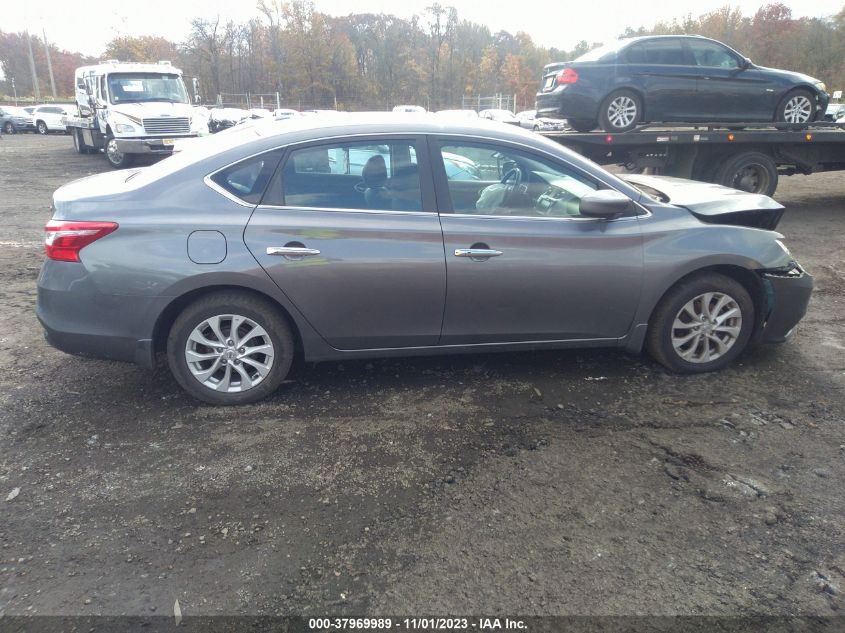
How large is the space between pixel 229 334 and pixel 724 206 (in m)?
3.36

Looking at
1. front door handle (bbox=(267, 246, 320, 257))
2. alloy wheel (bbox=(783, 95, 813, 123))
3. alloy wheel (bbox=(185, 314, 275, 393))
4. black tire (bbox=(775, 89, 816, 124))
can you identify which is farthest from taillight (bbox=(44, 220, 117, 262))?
alloy wheel (bbox=(783, 95, 813, 123))

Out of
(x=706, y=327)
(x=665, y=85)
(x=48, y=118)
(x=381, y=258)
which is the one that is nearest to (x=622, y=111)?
(x=665, y=85)

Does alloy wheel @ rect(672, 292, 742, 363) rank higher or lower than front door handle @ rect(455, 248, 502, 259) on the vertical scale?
lower

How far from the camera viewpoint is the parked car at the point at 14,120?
38.6 meters

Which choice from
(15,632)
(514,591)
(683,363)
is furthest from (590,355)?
(15,632)

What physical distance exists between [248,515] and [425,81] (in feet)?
214

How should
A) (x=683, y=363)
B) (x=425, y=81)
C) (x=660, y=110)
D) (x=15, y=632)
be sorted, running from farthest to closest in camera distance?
(x=425, y=81), (x=660, y=110), (x=683, y=363), (x=15, y=632)

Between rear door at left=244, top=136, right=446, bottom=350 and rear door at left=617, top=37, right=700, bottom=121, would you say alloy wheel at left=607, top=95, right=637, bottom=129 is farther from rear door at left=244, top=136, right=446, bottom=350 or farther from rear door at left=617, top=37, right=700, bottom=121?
rear door at left=244, top=136, right=446, bottom=350

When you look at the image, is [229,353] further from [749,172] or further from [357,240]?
[749,172]

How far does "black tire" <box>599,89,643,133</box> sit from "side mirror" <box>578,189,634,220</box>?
269 inches

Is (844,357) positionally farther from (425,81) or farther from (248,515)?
(425,81)

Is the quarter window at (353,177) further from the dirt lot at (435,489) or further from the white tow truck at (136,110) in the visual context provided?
the white tow truck at (136,110)

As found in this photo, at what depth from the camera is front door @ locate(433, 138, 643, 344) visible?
3881mm

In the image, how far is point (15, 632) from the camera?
7.42ft
